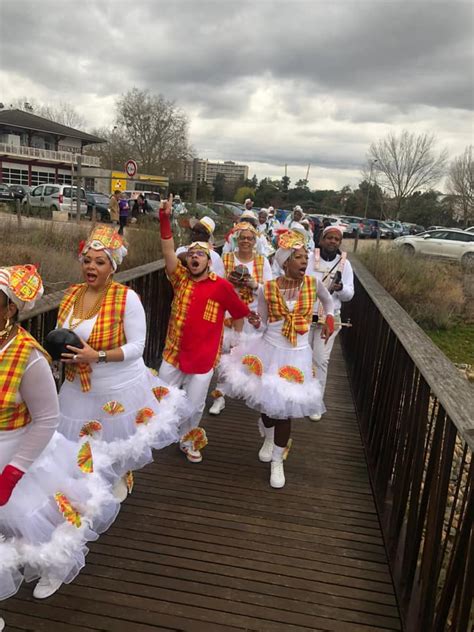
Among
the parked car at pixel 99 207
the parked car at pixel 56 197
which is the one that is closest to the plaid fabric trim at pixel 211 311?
the parked car at pixel 56 197

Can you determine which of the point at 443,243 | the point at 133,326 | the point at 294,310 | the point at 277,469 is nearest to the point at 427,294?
the point at 443,243

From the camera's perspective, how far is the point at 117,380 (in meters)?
2.60

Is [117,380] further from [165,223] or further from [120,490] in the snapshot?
[165,223]

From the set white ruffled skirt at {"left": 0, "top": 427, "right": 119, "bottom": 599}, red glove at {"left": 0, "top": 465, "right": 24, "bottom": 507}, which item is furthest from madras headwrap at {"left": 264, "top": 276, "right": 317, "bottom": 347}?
red glove at {"left": 0, "top": 465, "right": 24, "bottom": 507}

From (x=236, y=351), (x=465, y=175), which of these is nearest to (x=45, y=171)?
(x=465, y=175)

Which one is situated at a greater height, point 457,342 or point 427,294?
point 427,294

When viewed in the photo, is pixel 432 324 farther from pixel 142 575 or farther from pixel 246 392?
pixel 142 575

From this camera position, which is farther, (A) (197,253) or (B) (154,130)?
(B) (154,130)

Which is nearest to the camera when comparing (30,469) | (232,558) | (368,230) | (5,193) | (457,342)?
(30,469)

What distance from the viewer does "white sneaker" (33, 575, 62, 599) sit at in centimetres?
226

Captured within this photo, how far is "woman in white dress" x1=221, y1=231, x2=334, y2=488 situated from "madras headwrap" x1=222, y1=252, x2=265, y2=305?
1.07 metres

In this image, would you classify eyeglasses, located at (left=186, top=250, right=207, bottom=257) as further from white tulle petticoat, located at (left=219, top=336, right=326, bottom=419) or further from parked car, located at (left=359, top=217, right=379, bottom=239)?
parked car, located at (left=359, top=217, right=379, bottom=239)

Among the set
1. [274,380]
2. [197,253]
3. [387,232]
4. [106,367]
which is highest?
[197,253]

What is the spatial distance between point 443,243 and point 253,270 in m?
18.2
